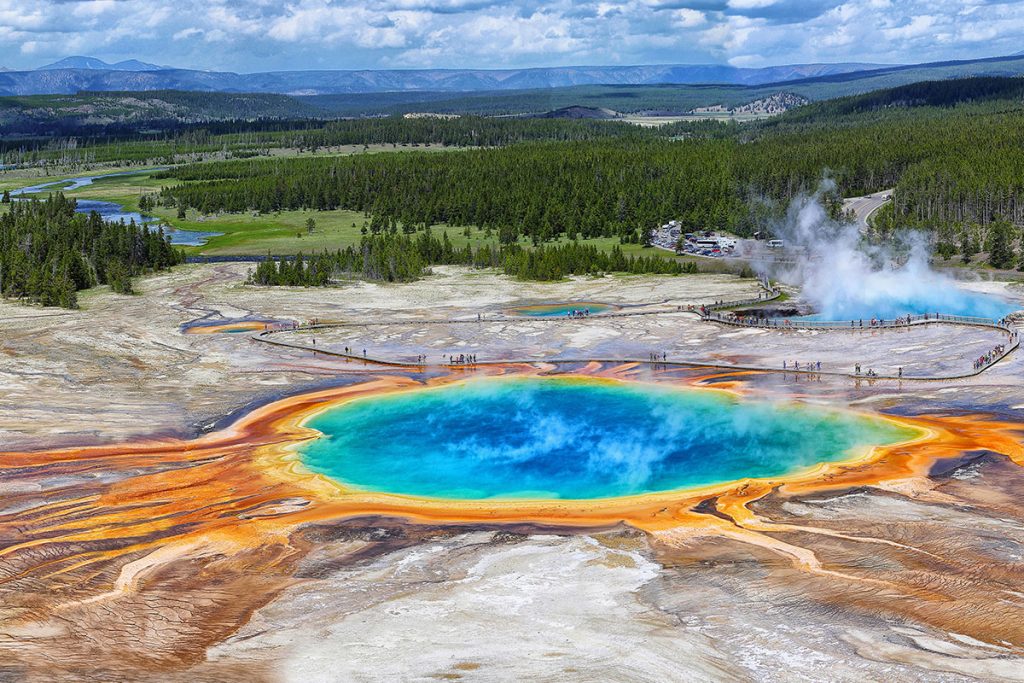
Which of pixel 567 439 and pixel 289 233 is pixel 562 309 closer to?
pixel 567 439

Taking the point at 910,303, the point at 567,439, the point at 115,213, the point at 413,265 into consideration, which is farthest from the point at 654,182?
the point at 567,439

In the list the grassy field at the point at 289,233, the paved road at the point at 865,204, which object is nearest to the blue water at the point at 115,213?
the grassy field at the point at 289,233

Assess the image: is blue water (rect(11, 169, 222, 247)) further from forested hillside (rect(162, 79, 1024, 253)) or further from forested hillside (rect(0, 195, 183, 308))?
forested hillside (rect(162, 79, 1024, 253))

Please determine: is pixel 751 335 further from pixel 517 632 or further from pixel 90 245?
pixel 90 245

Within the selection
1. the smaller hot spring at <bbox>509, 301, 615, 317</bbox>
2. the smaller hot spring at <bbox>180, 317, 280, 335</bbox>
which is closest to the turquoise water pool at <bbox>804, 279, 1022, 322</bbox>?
the smaller hot spring at <bbox>509, 301, 615, 317</bbox>

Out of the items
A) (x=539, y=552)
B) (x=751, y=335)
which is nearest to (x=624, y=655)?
(x=539, y=552)

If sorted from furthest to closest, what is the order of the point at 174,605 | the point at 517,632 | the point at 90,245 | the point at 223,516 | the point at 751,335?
the point at 90,245 < the point at 751,335 < the point at 223,516 < the point at 174,605 < the point at 517,632

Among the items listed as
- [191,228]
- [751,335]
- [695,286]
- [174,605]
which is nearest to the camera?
[174,605]
